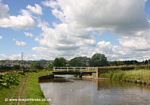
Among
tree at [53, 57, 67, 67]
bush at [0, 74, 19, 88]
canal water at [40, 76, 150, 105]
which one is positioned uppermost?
tree at [53, 57, 67, 67]

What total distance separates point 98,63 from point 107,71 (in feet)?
229

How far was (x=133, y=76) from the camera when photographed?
5972cm

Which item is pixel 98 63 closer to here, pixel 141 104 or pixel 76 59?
pixel 76 59

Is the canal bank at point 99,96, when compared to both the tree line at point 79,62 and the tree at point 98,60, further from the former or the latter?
the tree at point 98,60

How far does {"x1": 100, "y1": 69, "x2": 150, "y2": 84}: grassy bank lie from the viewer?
54631 millimetres

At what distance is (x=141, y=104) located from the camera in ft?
94.4

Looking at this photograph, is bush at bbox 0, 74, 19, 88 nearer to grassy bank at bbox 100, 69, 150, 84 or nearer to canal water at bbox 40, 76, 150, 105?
canal water at bbox 40, 76, 150, 105

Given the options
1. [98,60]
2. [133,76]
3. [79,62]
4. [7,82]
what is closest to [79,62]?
[79,62]

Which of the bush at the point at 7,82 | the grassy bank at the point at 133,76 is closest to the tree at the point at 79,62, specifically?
the grassy bank at the point at 133,76

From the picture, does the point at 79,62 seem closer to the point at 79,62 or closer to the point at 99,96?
the point at 79,62

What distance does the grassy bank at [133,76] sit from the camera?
54.6m

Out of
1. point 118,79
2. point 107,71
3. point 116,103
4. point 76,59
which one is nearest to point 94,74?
point 107,71

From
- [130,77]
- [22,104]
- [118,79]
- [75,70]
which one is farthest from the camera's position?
[75,70]

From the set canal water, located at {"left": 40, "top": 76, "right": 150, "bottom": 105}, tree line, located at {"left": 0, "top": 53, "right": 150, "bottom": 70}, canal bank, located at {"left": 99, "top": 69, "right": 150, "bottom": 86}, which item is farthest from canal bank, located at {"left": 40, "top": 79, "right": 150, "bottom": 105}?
tree line, located at {"left": 0, "top": 53, "right": 150, "bottom": 70}
